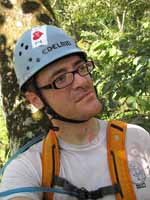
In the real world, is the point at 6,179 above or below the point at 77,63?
below

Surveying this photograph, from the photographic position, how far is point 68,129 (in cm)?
172

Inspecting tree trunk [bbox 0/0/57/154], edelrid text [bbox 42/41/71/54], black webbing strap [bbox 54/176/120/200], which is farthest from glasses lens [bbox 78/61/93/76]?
tree trunk [bbox 0/0/57/154]

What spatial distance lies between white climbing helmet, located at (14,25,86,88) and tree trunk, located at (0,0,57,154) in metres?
0.96

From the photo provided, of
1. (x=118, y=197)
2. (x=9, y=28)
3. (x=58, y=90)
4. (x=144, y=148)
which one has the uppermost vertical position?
(x=9, y=28)

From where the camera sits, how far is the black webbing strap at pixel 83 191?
61.6 inches

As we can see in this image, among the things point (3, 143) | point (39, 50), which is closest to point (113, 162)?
point (39, 50)

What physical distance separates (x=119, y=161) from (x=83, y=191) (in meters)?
0.17

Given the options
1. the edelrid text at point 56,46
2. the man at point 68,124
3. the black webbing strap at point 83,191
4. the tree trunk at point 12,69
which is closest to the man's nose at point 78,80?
the man at point 68,124

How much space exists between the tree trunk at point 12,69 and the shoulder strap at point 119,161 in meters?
1.00

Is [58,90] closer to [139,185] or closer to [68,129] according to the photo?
[68,129]

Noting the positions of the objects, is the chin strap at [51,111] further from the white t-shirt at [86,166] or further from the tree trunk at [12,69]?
the tree trunk at [12,69]

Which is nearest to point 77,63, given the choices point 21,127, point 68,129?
point 68,129

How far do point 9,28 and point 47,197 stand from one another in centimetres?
149

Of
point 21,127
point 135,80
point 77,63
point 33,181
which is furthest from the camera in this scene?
point 135,80
